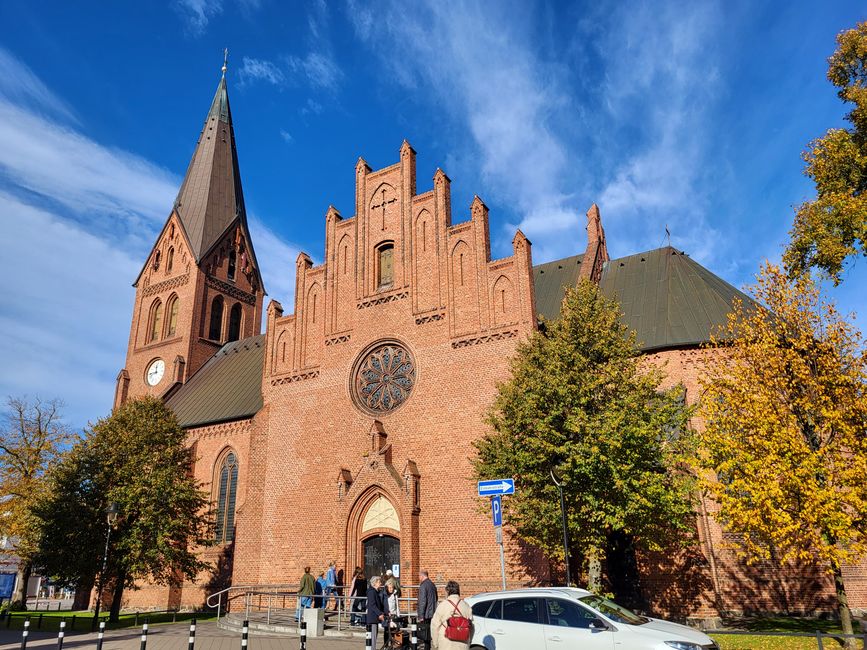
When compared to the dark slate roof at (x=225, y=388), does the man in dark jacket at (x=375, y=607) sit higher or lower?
lower

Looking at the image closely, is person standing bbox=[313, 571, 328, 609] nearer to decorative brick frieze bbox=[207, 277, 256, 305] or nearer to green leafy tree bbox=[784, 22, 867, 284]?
green leafy tree bbox=[784, 22, 867, 284]

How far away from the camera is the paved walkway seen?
613 inches

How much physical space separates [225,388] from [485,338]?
1842 centimetres

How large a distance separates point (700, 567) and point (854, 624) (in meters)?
4.61

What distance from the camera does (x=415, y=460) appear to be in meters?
23.8

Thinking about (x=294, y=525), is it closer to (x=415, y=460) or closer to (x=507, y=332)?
(x=415, y=460)

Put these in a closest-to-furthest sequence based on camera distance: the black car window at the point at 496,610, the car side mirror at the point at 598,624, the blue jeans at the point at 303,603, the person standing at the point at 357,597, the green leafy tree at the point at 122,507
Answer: the car side mirror at the point at 598,624 → the black car window at the point at 496,610 → the person standing at the point at 357,597 → the blue jeans at the point at 303,603 → the green leafy tree at the point at 122,507

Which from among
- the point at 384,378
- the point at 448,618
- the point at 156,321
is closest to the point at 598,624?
the point at 448,618

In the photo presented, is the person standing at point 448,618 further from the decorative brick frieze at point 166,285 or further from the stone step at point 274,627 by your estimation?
the decorative brick frieze at point 166,285

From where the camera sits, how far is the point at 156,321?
44.3 m

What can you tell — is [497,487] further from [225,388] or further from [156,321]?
[156,321]

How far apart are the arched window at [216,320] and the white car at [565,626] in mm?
35228

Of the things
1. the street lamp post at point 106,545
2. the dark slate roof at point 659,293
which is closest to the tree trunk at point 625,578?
the dark slate roof at point 659,293

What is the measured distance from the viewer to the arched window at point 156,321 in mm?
43728
